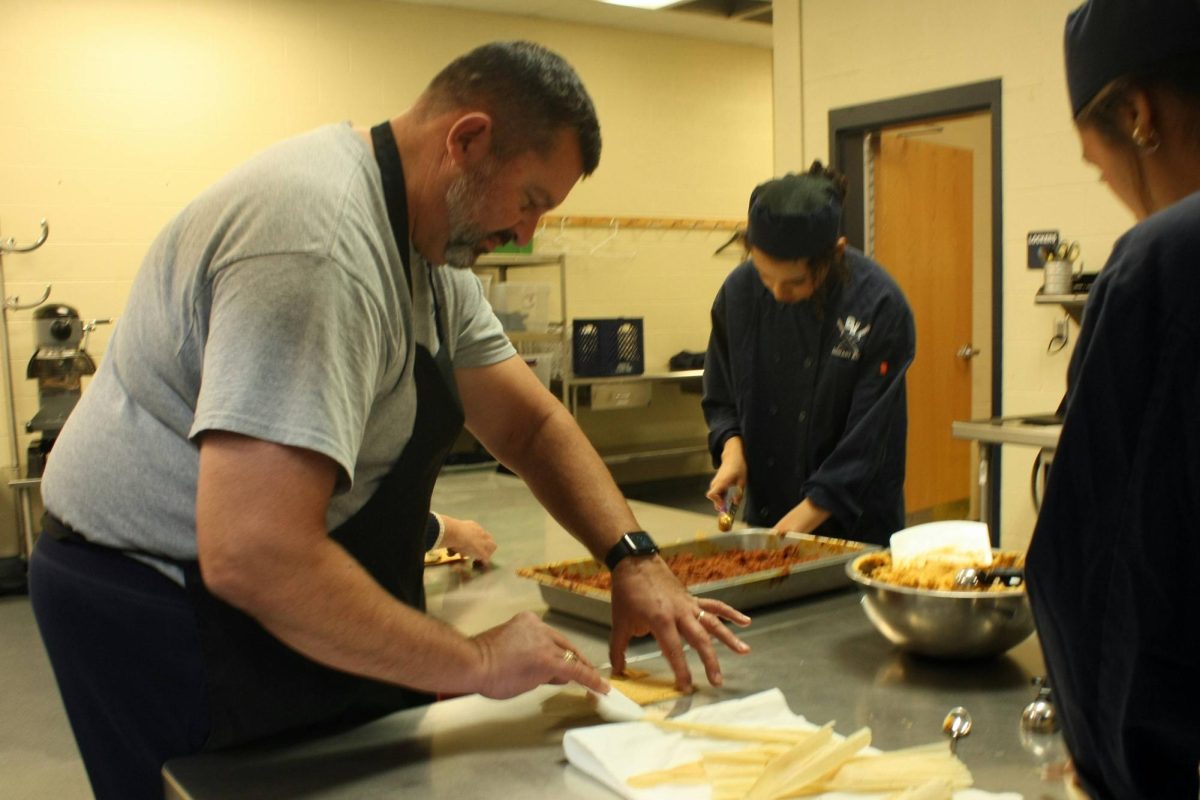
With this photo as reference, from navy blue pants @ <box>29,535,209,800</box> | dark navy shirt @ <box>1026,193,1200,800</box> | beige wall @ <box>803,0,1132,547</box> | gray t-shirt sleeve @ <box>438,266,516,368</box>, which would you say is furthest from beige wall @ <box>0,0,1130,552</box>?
navy blue pants @ <box>29,535,209,800</box>

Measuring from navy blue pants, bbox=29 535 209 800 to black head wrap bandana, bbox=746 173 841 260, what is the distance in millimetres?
1568

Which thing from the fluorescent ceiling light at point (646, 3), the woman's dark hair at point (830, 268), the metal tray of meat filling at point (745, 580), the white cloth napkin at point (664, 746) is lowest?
the white cloth napkin at point (664, 746)

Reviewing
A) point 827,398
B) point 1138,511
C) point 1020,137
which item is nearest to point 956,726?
point 1138,511

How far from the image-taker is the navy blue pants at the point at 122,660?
1194 mm

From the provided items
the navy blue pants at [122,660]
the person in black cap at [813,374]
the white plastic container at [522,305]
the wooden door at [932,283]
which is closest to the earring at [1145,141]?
the navy blue pants at [122,660]

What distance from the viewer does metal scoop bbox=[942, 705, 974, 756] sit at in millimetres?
1168

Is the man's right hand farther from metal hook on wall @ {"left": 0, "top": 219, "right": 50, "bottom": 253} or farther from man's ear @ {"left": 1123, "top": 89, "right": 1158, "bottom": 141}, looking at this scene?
metal hook on wall @ {"left": 0, "top": 219, "right": 50, "bottom": 253}

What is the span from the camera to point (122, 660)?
1222 millimetres

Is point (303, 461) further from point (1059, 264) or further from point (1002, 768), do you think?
point (1059, 264)

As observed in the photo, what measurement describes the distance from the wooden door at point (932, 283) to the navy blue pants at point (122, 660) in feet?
14.5

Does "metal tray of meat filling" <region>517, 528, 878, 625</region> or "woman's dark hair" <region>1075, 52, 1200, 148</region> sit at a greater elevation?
"woman's dark hair" <region>1075, 52, 1200, 148</region>

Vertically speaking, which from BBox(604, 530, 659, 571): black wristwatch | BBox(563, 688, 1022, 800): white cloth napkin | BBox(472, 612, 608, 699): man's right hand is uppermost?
BBox(604, 530, 659, 571): black wristwatch

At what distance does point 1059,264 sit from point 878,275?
1.86 metres

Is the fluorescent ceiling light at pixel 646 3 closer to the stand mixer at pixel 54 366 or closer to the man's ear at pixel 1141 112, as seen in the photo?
the stand mixer at pixel 54 366
